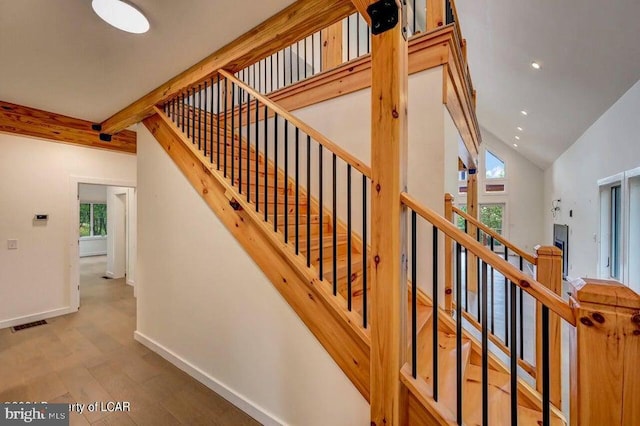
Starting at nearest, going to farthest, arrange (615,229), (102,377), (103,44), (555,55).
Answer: (103,44) < (102,377) < (555,55) < (615,229)

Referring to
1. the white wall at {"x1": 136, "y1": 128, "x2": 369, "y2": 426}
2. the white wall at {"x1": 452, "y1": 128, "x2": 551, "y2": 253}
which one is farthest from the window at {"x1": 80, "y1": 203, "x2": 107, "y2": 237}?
the white wall at {"x1": 452, "y1": 128, "x2": 551, "y2": 253}

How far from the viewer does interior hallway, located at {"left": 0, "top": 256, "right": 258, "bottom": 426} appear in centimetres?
199

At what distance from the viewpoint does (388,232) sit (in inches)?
52.3

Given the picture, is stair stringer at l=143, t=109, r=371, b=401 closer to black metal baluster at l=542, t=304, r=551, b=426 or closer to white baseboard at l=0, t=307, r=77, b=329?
black metal baluster at l=542, t=304, r=551, b=426

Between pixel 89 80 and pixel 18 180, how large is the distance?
2.05 m

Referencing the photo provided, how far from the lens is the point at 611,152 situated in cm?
394

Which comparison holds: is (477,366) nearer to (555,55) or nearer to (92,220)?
(555,55)

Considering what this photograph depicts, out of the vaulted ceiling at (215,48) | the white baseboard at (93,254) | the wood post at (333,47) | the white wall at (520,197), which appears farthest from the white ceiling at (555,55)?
the white baseboard at (93,254)

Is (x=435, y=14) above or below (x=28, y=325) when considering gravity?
above

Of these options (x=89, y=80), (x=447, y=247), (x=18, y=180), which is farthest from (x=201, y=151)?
(x=18, y=180)

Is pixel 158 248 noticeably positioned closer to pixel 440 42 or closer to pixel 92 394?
pixel 92 394

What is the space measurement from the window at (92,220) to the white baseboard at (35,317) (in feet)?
26.8

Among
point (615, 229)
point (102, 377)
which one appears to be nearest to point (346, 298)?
point (102, 377)

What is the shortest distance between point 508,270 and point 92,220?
43.5 ft
